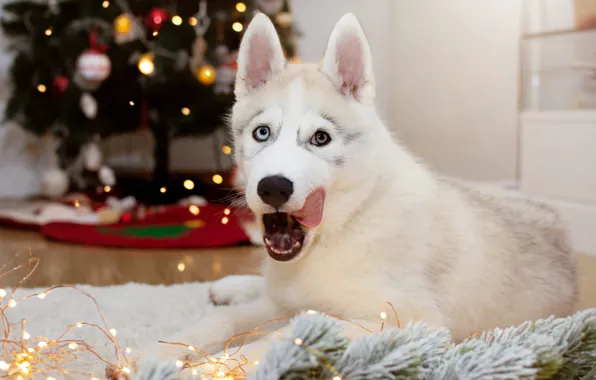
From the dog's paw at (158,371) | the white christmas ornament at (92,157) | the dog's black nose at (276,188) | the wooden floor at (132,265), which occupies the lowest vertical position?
the wooden floor at (132,265)

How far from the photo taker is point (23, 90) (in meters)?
3.82

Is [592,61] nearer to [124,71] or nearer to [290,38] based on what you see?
[290,38]

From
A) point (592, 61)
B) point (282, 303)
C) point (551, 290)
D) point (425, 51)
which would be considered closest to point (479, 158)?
point (425, 51)

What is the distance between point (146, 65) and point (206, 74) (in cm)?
36

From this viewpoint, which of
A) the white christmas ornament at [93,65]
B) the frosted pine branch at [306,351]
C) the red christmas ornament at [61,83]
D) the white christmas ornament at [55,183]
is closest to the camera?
the frosted pine branch at [306,351]

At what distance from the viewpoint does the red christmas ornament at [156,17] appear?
355 cm

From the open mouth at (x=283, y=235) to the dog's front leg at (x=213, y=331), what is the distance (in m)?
0.24

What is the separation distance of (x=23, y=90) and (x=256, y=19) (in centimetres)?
286

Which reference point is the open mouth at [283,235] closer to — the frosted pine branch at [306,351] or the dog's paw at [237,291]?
the frosted pine branch at [306,351]

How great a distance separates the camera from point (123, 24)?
357 centimetres

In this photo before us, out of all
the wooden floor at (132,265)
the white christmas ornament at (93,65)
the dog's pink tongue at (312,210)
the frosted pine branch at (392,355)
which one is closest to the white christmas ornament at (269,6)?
the white christmas ornament at (93,65)

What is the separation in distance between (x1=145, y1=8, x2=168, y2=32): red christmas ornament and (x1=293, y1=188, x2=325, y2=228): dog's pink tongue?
2.57m

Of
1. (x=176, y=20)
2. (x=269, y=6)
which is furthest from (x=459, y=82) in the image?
(x=176, y=20)

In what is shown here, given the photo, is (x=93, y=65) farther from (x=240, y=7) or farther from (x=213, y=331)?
(x=213, y=331)
